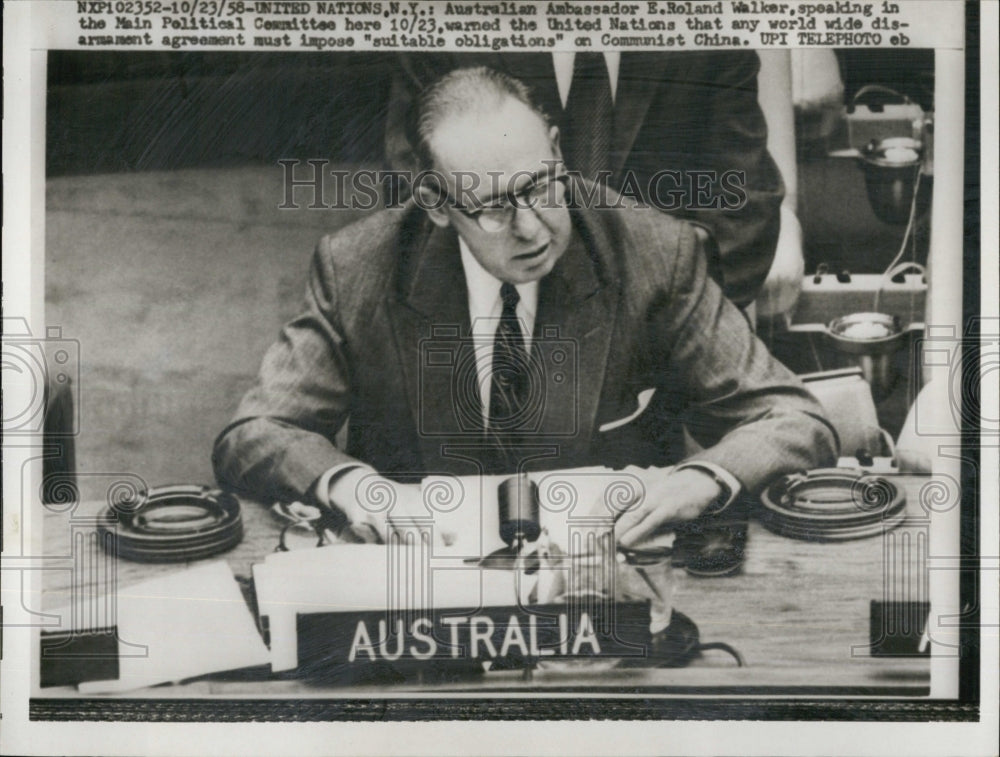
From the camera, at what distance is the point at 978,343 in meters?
2.97

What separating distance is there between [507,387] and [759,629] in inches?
47.0

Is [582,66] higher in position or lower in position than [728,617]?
higher

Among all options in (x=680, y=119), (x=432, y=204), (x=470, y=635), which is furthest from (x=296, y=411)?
(x=680, y=119)

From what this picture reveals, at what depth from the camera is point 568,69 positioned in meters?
2.97

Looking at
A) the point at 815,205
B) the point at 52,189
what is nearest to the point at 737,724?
the point at 815,205

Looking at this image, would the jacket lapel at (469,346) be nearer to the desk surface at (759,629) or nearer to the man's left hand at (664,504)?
the man's left hand at (664,504)

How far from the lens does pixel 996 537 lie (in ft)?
9.70

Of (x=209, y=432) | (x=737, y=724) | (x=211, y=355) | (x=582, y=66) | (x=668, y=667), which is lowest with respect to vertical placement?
(x=737, y=724)

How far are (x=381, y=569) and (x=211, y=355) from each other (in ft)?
3.09

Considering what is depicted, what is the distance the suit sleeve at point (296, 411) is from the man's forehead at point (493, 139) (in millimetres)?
558

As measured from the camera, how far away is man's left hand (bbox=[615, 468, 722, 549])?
9.61 feet

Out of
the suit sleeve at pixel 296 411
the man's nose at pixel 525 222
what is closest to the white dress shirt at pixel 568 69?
the man's nose at pixel 525 222

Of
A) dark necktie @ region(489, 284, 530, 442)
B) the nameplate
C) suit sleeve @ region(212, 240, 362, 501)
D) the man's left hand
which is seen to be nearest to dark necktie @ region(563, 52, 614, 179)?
dark necktie @ region(489, 284, 530, 442)

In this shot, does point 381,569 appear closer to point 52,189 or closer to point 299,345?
point 299,345
